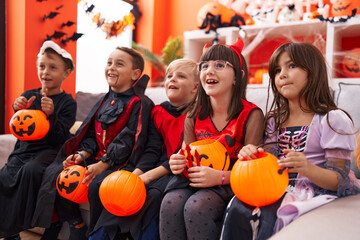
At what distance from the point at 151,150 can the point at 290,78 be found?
93 cm

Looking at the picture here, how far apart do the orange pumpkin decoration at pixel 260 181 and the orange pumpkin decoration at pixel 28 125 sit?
1.43 meters

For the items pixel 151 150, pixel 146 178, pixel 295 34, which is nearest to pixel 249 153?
pixel 146 178

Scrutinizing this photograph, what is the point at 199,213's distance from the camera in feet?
4.57

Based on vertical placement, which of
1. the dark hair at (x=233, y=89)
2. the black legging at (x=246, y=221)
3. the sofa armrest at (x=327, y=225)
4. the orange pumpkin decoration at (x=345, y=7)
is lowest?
the black legging at (x=246, y=221)

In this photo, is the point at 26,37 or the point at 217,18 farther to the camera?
the point at 217,18

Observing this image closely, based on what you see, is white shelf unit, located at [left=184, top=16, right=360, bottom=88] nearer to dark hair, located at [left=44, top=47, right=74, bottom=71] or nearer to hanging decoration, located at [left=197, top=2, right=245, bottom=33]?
hanging decoration, located at [left=197, top=2, right=245, bottom=33]

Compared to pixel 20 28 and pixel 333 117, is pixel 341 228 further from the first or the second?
Result: pixel 20 28

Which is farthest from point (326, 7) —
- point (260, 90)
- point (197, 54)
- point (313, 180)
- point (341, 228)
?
point (341, 228)


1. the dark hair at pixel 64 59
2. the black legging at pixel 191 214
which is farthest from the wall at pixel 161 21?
the black legging at pixel 191 214

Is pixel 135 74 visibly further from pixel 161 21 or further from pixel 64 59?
pixel 161 21

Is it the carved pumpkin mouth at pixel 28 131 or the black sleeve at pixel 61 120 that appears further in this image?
the black sleeve at pixel 61 120

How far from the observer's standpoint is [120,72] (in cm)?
224

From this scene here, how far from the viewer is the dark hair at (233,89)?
1.77 metres

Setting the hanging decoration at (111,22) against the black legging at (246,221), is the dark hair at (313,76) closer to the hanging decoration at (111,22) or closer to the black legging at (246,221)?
the black legging at (246,221)
